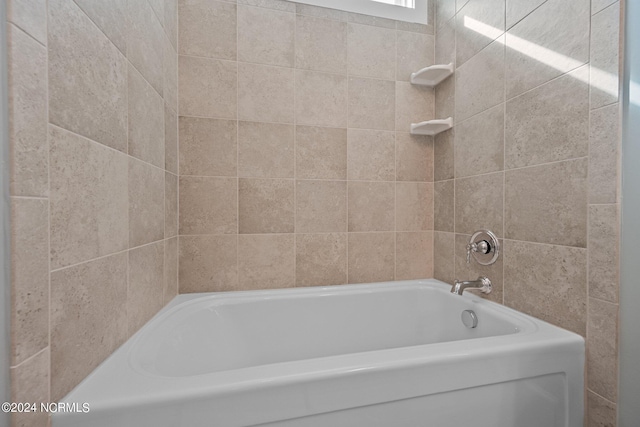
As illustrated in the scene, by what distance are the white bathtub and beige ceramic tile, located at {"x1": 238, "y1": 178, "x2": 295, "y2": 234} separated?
41 centimetres

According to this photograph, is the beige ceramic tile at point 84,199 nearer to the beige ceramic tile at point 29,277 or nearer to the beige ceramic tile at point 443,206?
the beige ceramic tile at point 29,277

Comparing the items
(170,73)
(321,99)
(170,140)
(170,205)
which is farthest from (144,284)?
(321,99)

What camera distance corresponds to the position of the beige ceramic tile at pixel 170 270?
1226 millimetres

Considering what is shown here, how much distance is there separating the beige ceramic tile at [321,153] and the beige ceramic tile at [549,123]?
0.76 meters

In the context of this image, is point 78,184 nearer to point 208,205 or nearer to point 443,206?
point 208,205

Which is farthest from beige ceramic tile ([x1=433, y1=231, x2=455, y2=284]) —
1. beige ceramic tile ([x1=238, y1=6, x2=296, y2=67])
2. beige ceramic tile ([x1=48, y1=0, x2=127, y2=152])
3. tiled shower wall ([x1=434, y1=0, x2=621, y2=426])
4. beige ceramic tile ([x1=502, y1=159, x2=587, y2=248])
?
beige ceramic tile ([x1=48, y1=0, x2=127, y2=152])

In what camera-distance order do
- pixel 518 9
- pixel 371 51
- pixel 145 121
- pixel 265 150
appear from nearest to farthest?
pixel 145 121 → pixel 518 9 → pixel 265 150 → pixel 371 51

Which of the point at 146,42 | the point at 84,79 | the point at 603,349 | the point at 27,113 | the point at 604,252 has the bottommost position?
the point at 603,349

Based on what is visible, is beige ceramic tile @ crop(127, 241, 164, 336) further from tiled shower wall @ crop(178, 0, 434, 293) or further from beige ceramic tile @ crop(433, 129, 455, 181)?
beige ceramic tile @ crop(433, 129, 455, 181)

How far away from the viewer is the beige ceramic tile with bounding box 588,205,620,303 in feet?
Result: 2.69

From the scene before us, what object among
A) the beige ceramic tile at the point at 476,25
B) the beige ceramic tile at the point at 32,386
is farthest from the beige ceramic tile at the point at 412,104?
the beige ceramic tile at the point at 32,386

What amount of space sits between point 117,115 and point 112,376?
26.5 inches

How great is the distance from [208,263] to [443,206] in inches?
51.0

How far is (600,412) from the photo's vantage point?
2.82ft
